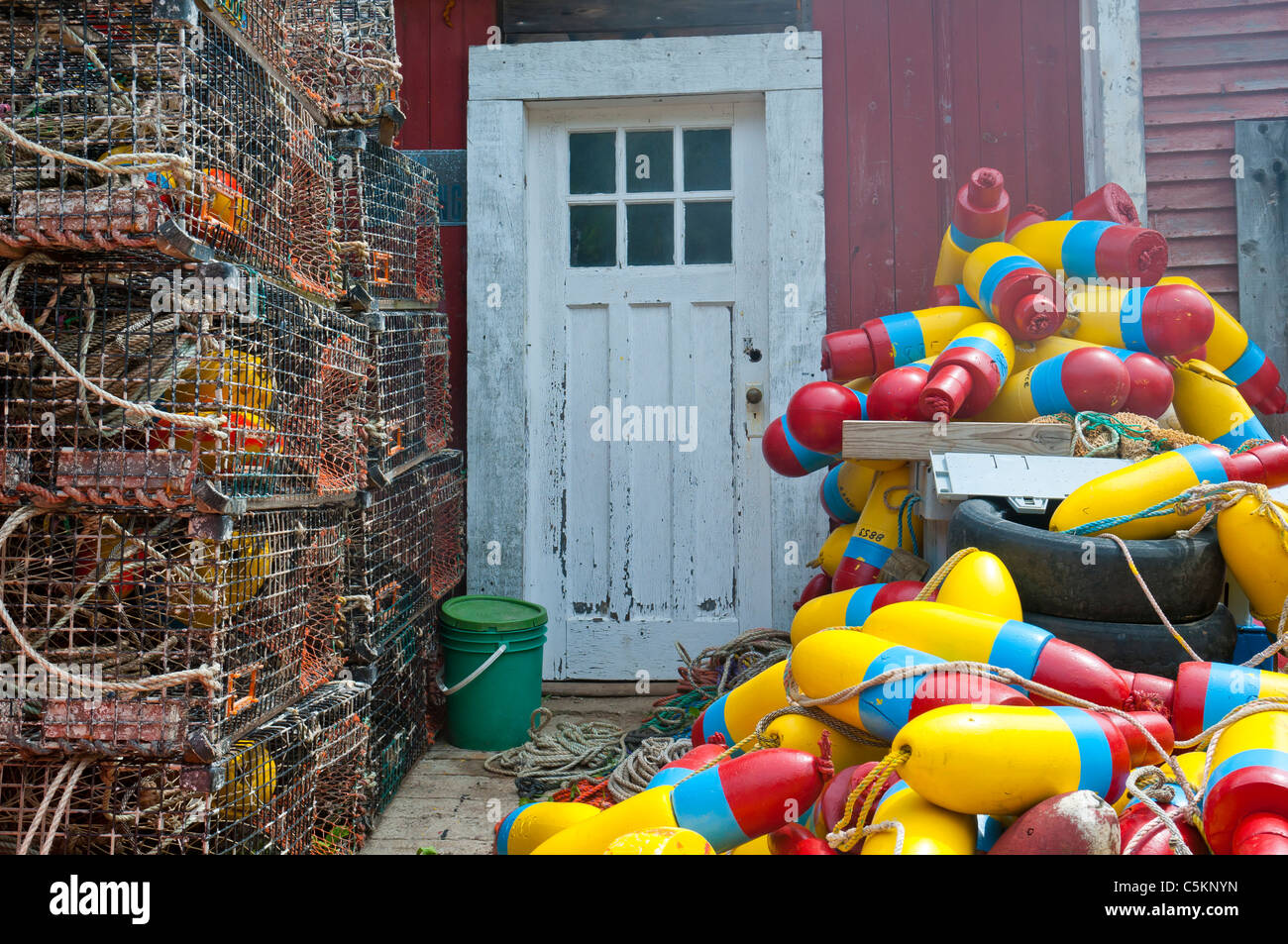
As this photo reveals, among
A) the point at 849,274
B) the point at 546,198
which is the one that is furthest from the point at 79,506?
the point at 849,274

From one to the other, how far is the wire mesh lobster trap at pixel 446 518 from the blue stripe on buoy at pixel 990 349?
212 centimetres

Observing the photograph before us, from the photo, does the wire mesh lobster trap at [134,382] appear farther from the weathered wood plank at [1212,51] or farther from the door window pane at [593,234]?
the weathered wood plank at [1212,51]

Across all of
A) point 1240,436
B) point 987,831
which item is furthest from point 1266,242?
point 987,831

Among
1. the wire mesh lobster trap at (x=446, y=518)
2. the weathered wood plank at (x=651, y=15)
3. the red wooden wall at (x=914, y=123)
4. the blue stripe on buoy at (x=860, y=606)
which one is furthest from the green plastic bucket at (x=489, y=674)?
the weathered wood plank at (x=651, y=15)

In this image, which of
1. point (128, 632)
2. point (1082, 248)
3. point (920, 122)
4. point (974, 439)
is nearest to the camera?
point (128, 632)

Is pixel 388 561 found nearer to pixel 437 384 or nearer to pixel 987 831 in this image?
pixel 437 384

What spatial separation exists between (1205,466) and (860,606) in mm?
958

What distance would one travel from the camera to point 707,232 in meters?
4.83

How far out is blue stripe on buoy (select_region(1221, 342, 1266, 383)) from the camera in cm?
388

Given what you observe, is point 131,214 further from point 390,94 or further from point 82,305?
point 390,94

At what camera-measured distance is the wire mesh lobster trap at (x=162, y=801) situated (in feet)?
7.39

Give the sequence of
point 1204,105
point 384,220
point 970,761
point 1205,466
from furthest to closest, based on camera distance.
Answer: point 1204,105 < point 384,220 < point 1205,466 < point 970,761

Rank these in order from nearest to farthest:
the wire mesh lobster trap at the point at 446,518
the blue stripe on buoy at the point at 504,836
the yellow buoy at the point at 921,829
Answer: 1. the yellow buoy at the point at 921,829
2. the blue stripe on buoy at the point at 504,836
3. the wire mesh lobster trap at the point at 446,518

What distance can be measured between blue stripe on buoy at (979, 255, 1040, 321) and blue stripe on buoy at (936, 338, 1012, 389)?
0.31 m
